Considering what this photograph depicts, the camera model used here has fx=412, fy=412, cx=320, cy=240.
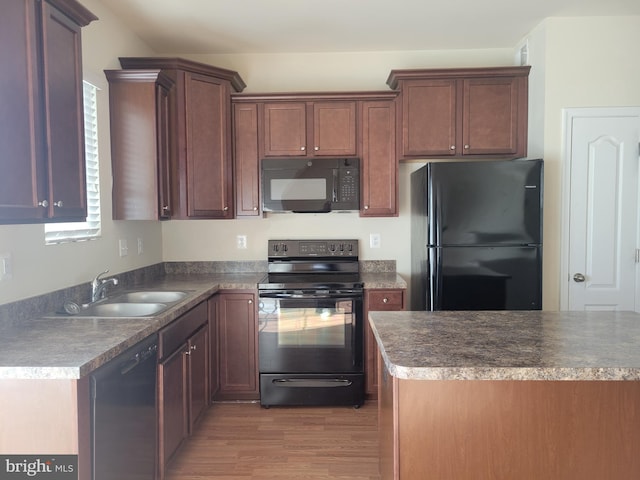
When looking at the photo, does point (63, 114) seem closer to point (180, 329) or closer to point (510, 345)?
point (180, 329)

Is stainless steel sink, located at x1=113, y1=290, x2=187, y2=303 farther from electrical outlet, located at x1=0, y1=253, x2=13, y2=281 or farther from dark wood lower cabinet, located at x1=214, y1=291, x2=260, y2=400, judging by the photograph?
electrical outlet, located at x1=0, y1=253, x2=13, y2=281

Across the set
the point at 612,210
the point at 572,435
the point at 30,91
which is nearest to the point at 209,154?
the point at 30,91

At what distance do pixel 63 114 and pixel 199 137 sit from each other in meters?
1.38

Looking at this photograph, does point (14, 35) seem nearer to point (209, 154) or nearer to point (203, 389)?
point (209, 154)

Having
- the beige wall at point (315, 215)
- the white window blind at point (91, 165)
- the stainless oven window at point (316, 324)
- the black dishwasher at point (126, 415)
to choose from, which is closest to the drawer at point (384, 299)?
the stainless oven window at point (316, 324)

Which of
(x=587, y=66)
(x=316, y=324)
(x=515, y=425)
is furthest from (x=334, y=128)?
(x=515, y=425)

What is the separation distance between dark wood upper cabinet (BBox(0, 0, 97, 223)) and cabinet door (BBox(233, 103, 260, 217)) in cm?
143

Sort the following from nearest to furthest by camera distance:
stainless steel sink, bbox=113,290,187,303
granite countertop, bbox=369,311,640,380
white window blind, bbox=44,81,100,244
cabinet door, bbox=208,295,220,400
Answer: granite countertop, bbox=369,311,640,380 → white window blind, bbox=44,81,100,244 → stainless steel sink, bbox=113,290,187,303 → cabinet door, bbox=208,295,220,400

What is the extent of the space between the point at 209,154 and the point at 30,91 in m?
1.59

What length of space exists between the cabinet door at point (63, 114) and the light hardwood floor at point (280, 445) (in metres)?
1.54

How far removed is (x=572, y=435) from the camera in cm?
134

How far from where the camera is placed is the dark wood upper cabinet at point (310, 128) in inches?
125

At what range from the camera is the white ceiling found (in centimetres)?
263

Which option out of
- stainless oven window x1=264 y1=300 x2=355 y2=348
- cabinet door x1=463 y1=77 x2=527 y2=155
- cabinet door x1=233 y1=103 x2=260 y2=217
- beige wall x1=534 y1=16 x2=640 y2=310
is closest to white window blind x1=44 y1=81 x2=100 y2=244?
cabinet door x1=233 y1=103 x2=260 y2=217
